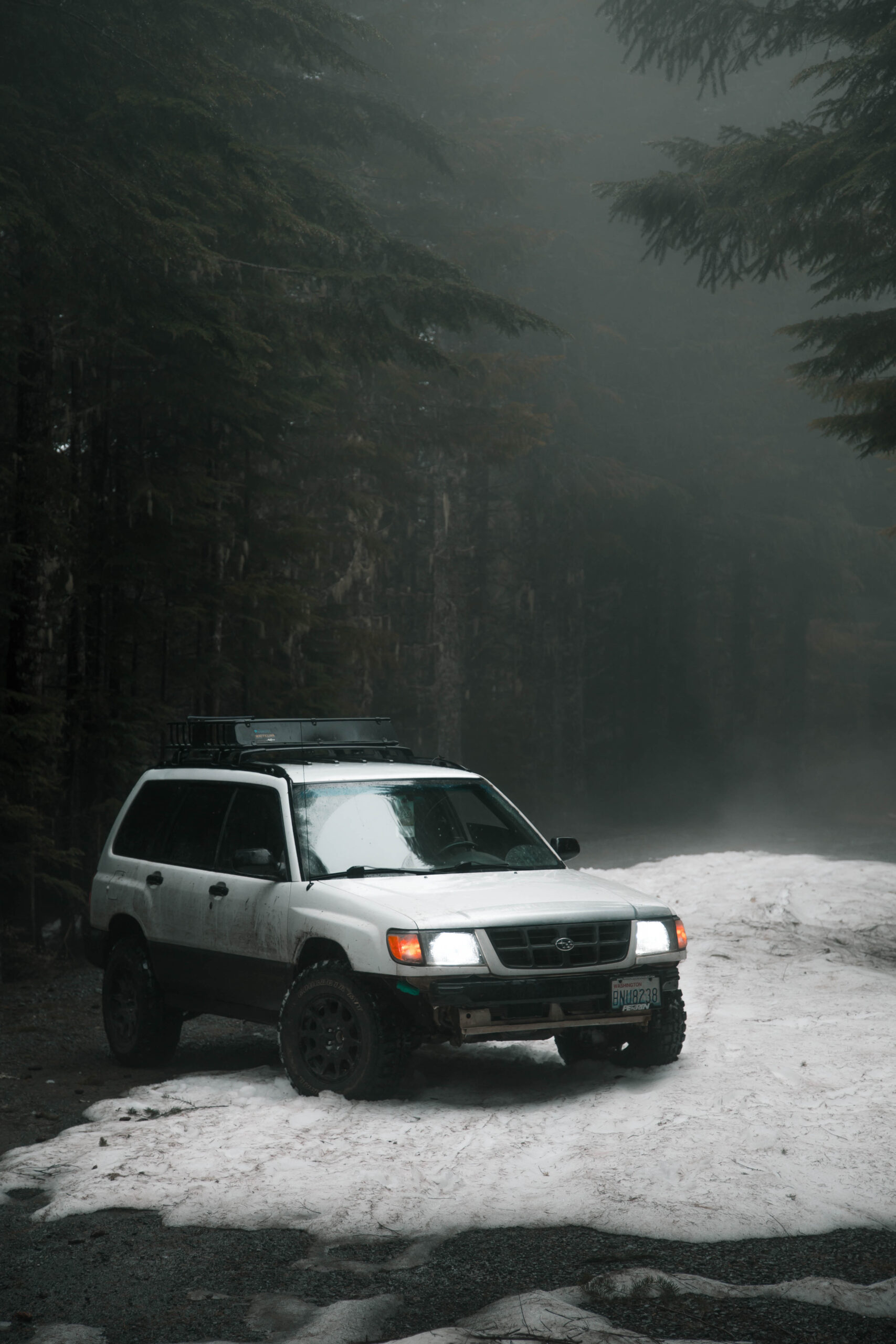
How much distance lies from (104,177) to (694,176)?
→ 627 cm

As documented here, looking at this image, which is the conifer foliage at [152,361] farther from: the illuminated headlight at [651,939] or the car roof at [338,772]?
the illuminated headlight at [651,939]

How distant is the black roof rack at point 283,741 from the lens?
9.07 m

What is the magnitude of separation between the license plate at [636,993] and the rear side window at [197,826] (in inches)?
117

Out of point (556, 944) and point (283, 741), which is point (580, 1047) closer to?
point (556, 944)

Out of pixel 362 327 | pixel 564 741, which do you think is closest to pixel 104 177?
pixel 362 327

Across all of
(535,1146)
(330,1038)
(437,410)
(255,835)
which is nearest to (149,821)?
(255,835)

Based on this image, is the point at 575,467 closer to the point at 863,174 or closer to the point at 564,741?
the point at 564,741

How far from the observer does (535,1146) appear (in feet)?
20.6

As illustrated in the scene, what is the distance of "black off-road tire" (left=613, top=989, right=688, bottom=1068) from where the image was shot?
7684 mm

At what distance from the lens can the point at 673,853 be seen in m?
21.9

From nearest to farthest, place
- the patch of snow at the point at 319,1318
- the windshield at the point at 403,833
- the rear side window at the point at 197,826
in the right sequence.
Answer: the patch of snow at the point at 319,1318 → the windshield at the point at 403,833 → the rear side window at the point at 197,826

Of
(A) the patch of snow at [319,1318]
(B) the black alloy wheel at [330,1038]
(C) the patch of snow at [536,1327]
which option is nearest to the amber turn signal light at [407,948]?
(B) the black alloy wheel at [330,1038]

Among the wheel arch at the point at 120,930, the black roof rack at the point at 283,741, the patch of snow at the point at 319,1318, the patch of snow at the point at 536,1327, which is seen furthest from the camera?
the wheel arch at the point at 120,930

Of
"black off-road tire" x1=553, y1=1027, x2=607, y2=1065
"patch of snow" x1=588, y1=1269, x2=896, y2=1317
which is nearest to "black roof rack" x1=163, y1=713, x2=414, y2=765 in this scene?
"black off-road tire" x1=553, y1=1027, x2=607, y2=1065
